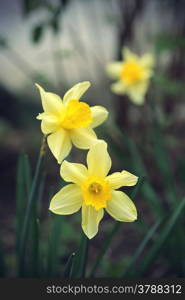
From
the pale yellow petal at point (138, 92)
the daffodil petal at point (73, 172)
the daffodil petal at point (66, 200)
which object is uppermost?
the pale yellow petal at point (138, 92)

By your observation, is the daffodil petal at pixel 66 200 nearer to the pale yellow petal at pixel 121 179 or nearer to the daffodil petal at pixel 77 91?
the pale yellow petal at pixel 121 179

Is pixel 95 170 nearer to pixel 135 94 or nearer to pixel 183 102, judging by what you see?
pixel 135 94

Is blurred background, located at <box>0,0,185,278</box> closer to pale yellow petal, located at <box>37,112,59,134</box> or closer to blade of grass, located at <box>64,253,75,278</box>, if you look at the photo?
blade of grass, located at <box>64,253,75,278</box>

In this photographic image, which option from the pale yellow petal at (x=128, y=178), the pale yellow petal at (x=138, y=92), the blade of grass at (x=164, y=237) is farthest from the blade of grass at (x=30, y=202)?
the pale yellow petal at (x=138, y=92)

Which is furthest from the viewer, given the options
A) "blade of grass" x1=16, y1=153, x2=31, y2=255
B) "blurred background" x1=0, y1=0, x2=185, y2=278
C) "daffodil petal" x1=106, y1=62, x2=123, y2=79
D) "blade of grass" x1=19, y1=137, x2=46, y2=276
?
"daffodil petal" x1=106, y1=62, x2=123, y2=79

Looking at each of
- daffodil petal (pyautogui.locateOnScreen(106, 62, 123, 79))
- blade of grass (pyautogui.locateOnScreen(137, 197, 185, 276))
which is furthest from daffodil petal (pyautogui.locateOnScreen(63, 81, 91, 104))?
daffodil petal (pyautogui.locateOnScreen(106, 62, 123, 79))
